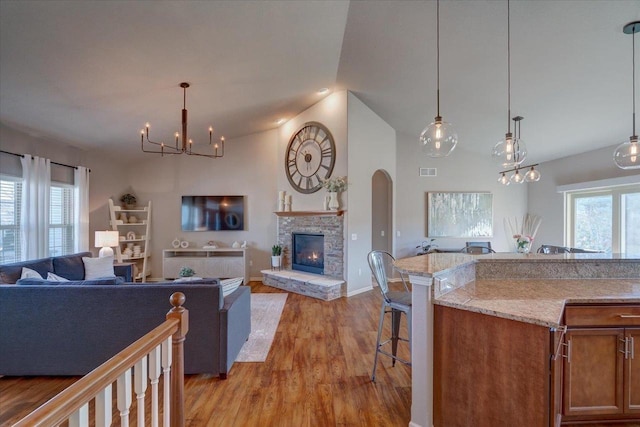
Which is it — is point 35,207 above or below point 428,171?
below

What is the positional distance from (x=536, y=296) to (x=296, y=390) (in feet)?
6.60

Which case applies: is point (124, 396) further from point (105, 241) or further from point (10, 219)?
point (105, 241)

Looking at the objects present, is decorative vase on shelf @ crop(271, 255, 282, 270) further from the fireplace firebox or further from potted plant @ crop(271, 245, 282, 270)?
the fireplace firebox

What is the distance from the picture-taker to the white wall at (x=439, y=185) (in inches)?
268

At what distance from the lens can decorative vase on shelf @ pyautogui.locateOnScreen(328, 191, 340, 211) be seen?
17.2 ft

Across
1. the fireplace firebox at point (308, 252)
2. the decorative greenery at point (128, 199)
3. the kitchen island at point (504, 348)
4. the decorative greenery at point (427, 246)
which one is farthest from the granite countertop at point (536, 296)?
the decorative greenery at point (128, 199)

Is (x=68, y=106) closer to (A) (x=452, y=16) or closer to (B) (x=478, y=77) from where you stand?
(A) (x=452, y=16)

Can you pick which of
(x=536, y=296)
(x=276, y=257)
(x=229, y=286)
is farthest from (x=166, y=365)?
(x=276, y=257)

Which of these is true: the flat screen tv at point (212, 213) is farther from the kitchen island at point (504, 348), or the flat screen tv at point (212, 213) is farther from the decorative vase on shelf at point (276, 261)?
the kitchen island at point (504, 348)

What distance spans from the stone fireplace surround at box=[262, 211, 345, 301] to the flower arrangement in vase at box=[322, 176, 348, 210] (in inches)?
5.9

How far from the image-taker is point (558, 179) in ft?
19.9

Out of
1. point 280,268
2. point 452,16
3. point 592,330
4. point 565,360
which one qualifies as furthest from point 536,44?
point 280,268

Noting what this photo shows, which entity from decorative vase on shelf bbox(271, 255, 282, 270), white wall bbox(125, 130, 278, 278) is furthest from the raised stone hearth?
white wall bbox(125, 130, 278, 278)

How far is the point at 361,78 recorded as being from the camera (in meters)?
4.63
